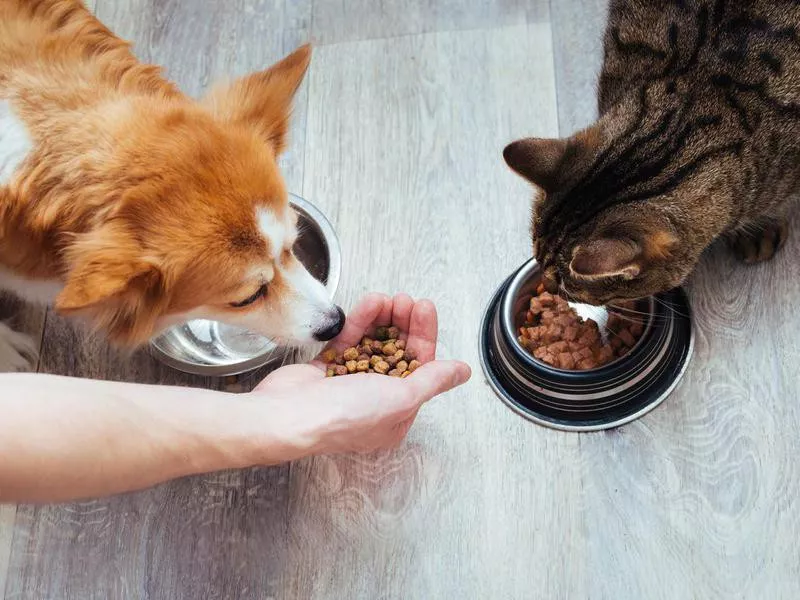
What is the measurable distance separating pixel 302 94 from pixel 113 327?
39.3 inches

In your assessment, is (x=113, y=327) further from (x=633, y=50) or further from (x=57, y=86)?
(x=633, y=50)

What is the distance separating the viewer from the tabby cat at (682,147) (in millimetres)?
1431

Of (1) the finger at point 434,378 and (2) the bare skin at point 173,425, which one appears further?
(1) the finger at point 434,378

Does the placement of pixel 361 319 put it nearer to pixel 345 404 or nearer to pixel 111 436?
pixel 345 404

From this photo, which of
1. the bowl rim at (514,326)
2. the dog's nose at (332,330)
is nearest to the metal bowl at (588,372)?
the bowl rim at (514,326)

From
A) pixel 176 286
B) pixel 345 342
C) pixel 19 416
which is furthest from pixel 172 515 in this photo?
pixel 19 416

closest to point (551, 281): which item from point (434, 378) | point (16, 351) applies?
point (434, 378)

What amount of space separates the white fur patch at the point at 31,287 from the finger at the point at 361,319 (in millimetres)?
588

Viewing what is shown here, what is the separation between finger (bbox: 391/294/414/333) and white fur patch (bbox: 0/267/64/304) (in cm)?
72

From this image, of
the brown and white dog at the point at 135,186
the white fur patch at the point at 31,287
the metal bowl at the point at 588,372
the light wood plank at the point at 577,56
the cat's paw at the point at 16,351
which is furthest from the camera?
the light wood plank at the point at 577,56

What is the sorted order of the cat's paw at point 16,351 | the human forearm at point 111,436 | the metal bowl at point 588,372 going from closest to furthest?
the human forearm at point 111,436 < the metal bowl at point 588,372 < the cat's paw at point 16,351

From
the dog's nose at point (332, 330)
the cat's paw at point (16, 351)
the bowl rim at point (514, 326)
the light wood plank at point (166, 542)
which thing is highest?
the dog's nose at point (332, 330)

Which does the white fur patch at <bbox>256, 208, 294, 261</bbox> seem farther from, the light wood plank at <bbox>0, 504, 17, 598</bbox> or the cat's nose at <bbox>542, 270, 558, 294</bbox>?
the light wood plank at <bbox>0, 504, 17, 598</bbox>

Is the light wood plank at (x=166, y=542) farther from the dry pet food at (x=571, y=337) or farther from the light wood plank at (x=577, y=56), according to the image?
the light wood plank at (x=577, y=56)
